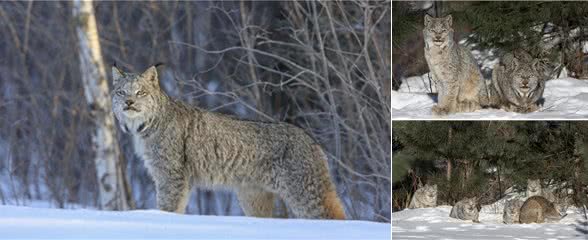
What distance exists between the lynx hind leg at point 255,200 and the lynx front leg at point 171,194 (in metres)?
0.42

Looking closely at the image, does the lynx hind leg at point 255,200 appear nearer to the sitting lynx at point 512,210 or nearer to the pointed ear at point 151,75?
the pointed ear at point 151,75

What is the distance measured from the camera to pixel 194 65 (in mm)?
11375

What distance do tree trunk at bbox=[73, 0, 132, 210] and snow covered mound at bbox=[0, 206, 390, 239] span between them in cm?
277

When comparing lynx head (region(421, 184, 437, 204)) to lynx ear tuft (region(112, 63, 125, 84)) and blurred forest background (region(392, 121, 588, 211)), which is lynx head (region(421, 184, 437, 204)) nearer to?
blurred forest background (region(392, 121, 588, 211))

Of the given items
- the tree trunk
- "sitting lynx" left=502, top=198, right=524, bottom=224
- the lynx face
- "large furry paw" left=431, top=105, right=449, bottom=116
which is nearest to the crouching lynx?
the tree trunk

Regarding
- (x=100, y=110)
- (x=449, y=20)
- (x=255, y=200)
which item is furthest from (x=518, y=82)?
(x=100, y=110)

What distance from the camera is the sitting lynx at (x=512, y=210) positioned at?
167 inches

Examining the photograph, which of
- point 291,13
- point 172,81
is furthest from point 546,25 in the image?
point 172,81

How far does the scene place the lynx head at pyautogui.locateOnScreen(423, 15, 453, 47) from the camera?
438 centimetres

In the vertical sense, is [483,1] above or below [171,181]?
above

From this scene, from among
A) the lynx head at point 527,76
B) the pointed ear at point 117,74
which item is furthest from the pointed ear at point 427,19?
the pointed ear at point 117,74

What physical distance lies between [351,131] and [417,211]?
498 cm

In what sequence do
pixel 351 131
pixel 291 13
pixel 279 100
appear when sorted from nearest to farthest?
pixel 351 131 < pixel 291 13 < pixel 279 100

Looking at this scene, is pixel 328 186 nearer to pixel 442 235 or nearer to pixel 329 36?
pixel 442 235
